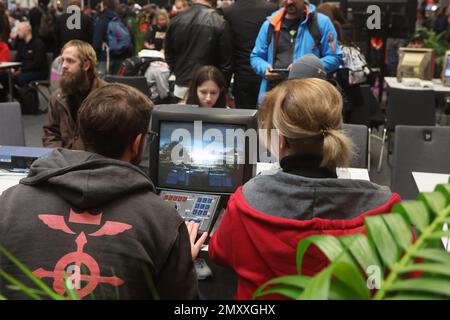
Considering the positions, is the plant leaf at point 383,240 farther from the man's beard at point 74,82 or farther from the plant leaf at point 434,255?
the man's beard at point 74,82

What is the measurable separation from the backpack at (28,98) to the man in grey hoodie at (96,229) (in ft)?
21.0

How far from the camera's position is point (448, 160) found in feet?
10.5

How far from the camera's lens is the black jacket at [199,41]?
458 centimetres

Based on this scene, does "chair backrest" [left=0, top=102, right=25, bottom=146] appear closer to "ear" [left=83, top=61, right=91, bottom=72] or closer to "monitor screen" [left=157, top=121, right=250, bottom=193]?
"ear" [left=83, top=61, right=91, bottom=72]

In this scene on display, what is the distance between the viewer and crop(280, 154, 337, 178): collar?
157 cm

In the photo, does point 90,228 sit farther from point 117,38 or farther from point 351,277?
point 117,38

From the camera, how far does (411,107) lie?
491cm

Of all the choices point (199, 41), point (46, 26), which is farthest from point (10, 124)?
point (46, 26)

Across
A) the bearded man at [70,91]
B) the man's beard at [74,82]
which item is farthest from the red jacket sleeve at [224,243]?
the man's beard at [74,82]

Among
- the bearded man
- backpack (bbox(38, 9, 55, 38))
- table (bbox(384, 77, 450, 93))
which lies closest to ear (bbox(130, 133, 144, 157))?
the bearded man

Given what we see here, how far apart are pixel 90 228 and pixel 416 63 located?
544 centimetres
